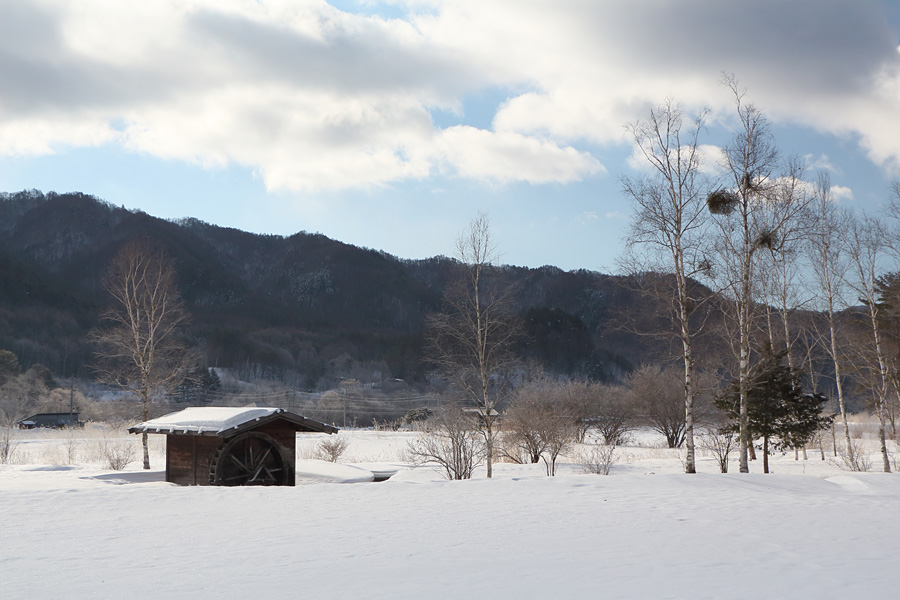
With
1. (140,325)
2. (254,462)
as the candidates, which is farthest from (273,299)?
(254,462)

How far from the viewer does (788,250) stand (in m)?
18.4

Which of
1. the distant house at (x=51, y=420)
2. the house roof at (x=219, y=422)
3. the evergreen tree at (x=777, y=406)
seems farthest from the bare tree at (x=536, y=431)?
the distant house at (x=51, y=420)

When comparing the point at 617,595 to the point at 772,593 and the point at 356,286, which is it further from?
the point at 356,286

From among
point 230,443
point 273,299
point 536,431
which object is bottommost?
point 536,431

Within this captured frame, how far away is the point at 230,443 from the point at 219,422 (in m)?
1.00

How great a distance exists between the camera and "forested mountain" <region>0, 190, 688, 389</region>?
318 feet

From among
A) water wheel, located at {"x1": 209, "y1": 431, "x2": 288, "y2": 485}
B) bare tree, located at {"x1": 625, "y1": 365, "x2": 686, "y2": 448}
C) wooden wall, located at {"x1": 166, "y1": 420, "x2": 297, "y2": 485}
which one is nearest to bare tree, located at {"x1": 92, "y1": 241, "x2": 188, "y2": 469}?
wooden wall, located at {"x1": 166, "y1": 420, "x2": 297, "y2": 485}

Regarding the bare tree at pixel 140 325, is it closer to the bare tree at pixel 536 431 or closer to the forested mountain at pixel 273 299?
the bare tree at pixel 536 431

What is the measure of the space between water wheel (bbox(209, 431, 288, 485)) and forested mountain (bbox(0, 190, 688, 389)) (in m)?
59.3

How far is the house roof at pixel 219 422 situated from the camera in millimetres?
15758

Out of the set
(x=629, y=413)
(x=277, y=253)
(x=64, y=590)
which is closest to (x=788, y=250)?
(x=64, y=590)

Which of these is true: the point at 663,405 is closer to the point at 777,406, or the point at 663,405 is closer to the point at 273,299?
the point at 777,406

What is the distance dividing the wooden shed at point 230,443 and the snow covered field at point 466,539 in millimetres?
2873

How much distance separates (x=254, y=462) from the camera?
58.6 feet
